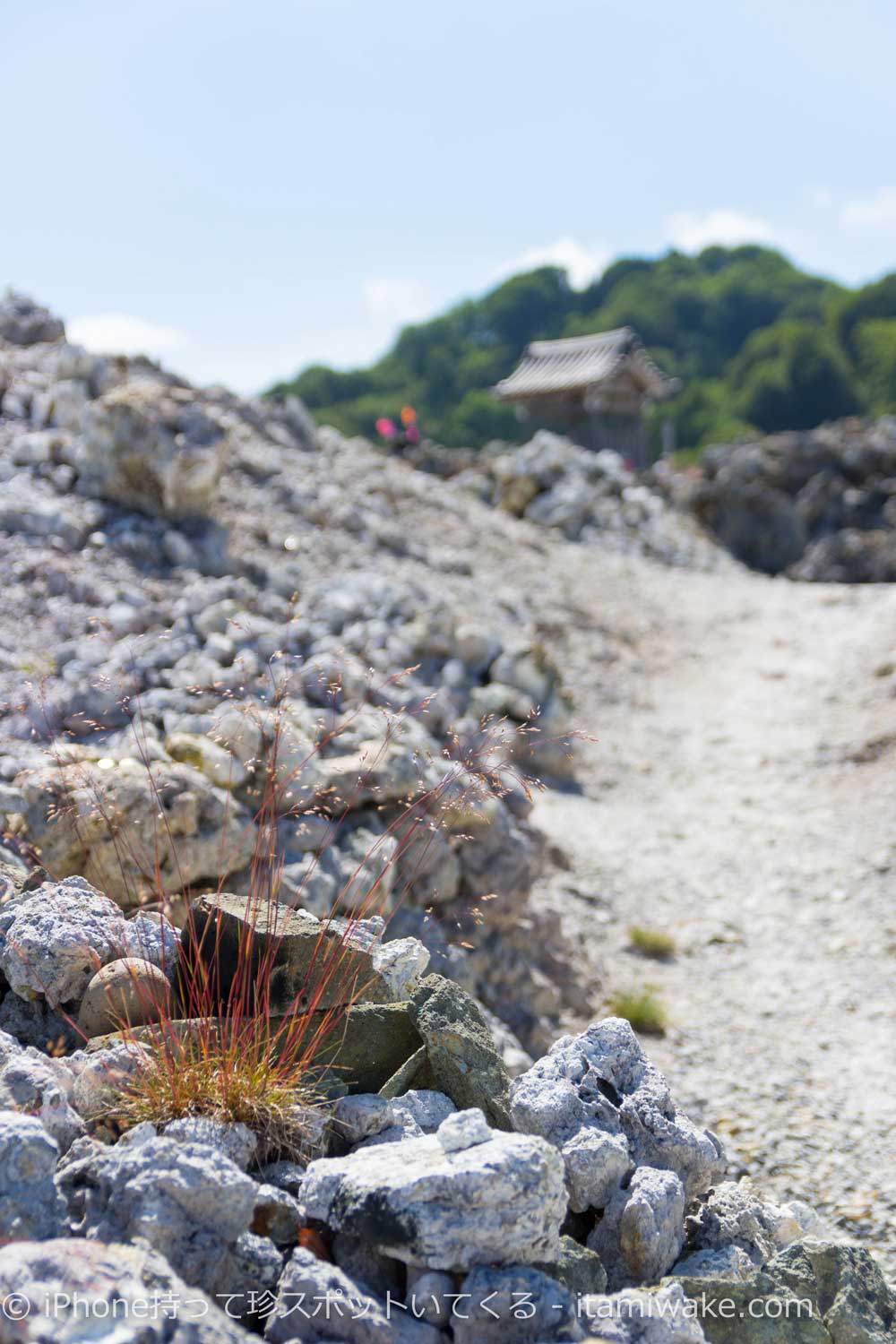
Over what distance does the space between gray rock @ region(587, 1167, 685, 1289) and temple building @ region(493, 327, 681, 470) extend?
70.9 feet

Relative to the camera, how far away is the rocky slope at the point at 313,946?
2.43 m

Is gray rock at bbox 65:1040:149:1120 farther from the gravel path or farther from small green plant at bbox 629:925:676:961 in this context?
small green plant at bbox 629:925:676:961

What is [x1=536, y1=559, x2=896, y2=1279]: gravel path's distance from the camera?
5242 mm

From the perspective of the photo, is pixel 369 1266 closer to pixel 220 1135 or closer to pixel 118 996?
pixel 220 1135

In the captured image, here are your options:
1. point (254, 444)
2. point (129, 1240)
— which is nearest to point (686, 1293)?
point (129, 1240)

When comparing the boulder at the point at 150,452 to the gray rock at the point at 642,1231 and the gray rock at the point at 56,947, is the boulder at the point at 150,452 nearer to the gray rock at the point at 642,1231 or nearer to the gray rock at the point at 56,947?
the gray rock at the point at 56,947

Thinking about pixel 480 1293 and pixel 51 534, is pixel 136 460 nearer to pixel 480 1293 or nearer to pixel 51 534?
pixel 51 534

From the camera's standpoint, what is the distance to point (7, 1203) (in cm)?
236

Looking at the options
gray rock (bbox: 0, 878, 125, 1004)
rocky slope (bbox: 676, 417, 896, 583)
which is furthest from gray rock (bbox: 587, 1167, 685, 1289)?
rocky slope (bbox: 676, 417, 896, 583)

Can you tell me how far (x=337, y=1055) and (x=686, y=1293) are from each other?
Result: 1.15 metres

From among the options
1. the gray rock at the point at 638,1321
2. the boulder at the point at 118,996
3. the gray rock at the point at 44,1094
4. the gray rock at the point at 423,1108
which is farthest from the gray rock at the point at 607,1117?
the gray rock at the point at 44,1094

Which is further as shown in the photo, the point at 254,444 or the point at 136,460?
the point at 254,444

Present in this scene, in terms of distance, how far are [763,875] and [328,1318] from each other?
6.18 m

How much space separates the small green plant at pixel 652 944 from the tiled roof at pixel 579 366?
58.5ft
